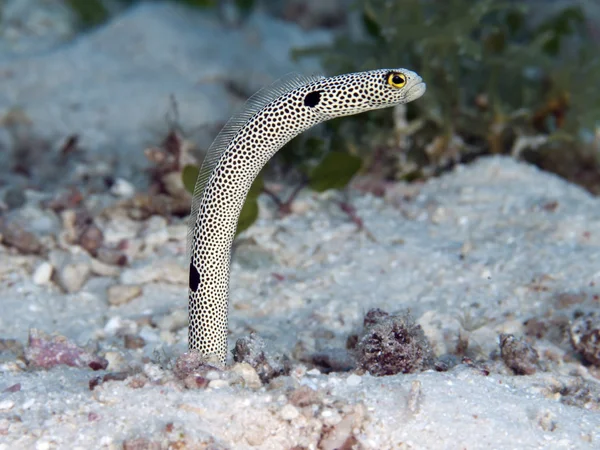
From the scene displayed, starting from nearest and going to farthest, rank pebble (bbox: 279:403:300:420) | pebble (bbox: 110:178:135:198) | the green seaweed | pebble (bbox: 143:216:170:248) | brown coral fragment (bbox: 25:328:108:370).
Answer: pebble (bbox: 279:403:300:420) → brown coral fragment (bbox: 25:328:108:370) → pebble (bbox: 143:216:170:248) → pebble (bbox: 110:178:135:198) → the green seaweed

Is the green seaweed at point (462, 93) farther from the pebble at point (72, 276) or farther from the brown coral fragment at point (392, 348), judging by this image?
the brown coral fragment at point (392, 348)

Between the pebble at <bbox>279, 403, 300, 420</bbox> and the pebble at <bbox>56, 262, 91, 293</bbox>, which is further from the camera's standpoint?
the pebble at <bbox>56, 262, 91, 293</bbox>

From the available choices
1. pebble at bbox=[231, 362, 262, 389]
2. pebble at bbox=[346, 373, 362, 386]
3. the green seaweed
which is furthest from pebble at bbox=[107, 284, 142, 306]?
the green seaweed

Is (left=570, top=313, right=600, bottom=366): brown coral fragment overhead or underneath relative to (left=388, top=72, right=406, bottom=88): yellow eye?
underneath

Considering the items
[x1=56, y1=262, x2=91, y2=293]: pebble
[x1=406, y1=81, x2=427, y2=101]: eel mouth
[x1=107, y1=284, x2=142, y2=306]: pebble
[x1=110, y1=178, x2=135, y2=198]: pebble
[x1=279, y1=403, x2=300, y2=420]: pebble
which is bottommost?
[x1=279, y1=403, x2=300, y2=420]: pebble

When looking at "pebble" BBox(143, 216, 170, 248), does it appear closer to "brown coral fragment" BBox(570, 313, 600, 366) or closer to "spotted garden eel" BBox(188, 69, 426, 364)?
"spotted garden eel" BBox(188, 69, 426, 364)

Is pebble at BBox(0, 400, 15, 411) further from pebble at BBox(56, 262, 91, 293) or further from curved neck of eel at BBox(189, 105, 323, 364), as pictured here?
pebble at BBox(56, 262, 91, 293)

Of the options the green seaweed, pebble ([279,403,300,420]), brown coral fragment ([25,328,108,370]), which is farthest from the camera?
the green seaweed
